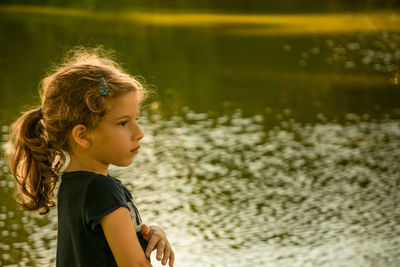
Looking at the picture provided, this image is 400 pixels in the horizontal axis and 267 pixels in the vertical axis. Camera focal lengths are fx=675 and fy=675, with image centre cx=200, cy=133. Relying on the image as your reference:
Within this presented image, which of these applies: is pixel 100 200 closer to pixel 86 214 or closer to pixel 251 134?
pixel 86 214

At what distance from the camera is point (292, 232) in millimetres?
4043

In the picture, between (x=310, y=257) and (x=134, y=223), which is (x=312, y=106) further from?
(x=134, y=223)

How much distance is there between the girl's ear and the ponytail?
15 centimetres

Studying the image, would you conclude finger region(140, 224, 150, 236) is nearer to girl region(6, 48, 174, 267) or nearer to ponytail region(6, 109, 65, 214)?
girl region(6, 48, 174, 267)

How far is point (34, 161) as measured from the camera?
184 centimetres

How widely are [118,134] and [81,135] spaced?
9cm

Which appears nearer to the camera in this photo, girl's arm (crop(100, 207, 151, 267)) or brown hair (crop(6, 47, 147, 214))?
girl's arm (crop(100, 207, 151, 267))

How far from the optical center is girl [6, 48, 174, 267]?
155 cm

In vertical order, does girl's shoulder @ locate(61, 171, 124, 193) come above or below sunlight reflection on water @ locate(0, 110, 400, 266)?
below

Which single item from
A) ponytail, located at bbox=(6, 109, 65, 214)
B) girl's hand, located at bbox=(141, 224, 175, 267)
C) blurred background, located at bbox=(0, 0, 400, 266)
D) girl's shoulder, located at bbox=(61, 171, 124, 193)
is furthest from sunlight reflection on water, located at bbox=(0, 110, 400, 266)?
girl's shoulder, located at bbox=(61, 171, 124, 193)

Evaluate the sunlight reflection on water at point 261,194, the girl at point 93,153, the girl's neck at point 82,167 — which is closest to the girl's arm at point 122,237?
the girl at point 93,153

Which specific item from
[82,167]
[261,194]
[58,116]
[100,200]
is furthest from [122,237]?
[261,194]

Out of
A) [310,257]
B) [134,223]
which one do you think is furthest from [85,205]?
[310,257]

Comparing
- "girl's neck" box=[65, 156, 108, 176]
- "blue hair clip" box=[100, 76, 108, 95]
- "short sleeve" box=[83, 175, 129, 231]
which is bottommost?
"short sleeve" box=[83, 175, 129, 231]
